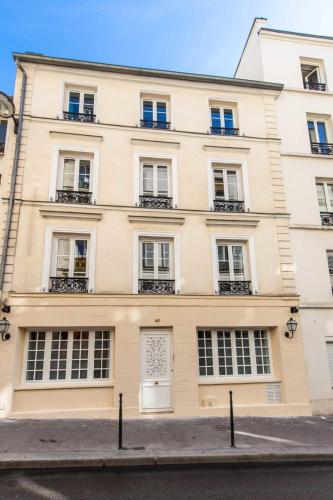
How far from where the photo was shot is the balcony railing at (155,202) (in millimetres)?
10766

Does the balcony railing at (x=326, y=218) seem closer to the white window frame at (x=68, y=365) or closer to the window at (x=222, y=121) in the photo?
the window at (x=222, y=121)

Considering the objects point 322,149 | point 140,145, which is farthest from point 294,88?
point 140,145

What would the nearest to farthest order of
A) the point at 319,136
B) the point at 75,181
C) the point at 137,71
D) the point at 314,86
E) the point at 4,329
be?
the point at 4,329, the point at 75,181, the point at 137,71, the point at 319,136, the point at 314,86

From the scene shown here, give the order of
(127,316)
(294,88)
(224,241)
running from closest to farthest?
(127,316) → (224,241) → (294,88)

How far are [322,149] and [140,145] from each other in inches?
Result: 284

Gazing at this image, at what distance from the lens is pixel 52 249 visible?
9.96m

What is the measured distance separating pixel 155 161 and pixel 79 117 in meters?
3.11

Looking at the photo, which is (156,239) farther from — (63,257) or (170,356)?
(170,356)

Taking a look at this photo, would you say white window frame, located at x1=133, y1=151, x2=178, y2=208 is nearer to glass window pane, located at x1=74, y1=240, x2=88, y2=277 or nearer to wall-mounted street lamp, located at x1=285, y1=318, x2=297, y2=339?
glass window pane, located at x1=74, y1=240, x2=88, y2=277

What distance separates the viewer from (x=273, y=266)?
10.8 meters

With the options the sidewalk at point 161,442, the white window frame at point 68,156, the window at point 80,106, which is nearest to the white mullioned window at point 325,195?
the sidewalk at point 161,442

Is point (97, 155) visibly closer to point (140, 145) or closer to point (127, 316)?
point (140, 145)

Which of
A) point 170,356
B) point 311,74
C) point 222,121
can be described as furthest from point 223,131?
point 170,356

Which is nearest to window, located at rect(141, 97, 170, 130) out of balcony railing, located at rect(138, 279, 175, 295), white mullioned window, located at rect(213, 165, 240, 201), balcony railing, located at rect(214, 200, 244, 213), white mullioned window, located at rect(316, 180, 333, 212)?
white mullioned window, located at rect(213, 165, 240, 201)
